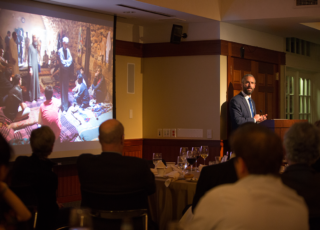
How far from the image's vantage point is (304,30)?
24.3 feet

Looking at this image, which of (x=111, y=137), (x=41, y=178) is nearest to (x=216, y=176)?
(x=111, y=137)

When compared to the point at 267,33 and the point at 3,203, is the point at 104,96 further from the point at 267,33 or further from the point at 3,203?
the point at 3,203

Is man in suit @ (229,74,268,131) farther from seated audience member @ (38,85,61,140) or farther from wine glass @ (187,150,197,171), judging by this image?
seated audience member @ (38,85,61,140)

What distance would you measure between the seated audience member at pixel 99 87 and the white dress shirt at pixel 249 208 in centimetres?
497

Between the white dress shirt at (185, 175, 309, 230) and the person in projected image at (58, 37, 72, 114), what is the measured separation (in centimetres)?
466

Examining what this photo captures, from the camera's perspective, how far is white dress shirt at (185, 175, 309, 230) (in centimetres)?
134

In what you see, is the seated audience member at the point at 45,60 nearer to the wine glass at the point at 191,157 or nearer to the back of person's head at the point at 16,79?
the back of person's head at the point at 16,79

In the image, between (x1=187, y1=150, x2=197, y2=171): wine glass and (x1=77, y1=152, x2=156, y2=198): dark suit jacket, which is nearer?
(x1=77, y1=152, x2=156, y2=198): dark suit jacket

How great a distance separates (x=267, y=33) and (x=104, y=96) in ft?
12.3

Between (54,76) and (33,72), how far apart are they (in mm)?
346

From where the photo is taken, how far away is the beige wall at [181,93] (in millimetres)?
6645

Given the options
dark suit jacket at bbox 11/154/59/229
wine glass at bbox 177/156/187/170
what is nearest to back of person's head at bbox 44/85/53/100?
wine glass at bbox 177/156/187/170

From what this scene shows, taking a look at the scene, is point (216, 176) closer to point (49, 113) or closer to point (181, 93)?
point (49, 113)

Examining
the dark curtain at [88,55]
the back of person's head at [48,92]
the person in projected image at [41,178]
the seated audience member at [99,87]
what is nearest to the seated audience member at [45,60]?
the back of person's head at [48,92]
